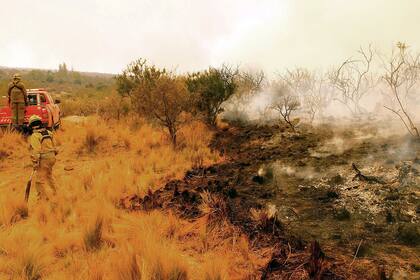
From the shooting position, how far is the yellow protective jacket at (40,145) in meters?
6.64

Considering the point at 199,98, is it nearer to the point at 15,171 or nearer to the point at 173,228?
the point at 15,171

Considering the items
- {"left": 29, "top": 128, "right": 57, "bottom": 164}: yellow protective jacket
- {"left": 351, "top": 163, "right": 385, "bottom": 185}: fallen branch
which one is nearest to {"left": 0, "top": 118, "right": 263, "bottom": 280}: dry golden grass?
{"left": 29, "top": 128, "right": 57, "bottom": 164}: yellow protective jacket

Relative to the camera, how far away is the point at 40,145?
6703 mm

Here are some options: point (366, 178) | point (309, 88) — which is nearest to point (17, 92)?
point (366, 178)

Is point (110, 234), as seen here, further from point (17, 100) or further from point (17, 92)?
point (17, 100)

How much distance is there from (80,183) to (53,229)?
101 inches

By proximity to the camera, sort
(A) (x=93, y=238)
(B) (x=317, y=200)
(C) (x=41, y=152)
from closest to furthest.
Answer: (A) (x=93, y=238) < (B) (x=317, y=200) < (C) (x=41, y=152)

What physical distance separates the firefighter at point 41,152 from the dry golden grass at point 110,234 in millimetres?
359

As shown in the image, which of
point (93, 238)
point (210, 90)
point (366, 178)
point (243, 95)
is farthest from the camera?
point (243, 95)

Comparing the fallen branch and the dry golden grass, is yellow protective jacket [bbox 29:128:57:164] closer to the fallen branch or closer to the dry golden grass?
the dry golden grass

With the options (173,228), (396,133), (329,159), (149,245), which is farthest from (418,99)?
(149,245)

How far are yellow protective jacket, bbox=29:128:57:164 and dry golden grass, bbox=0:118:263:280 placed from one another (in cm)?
75

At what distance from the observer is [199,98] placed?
1296 cm

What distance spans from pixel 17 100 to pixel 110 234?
7705mm
